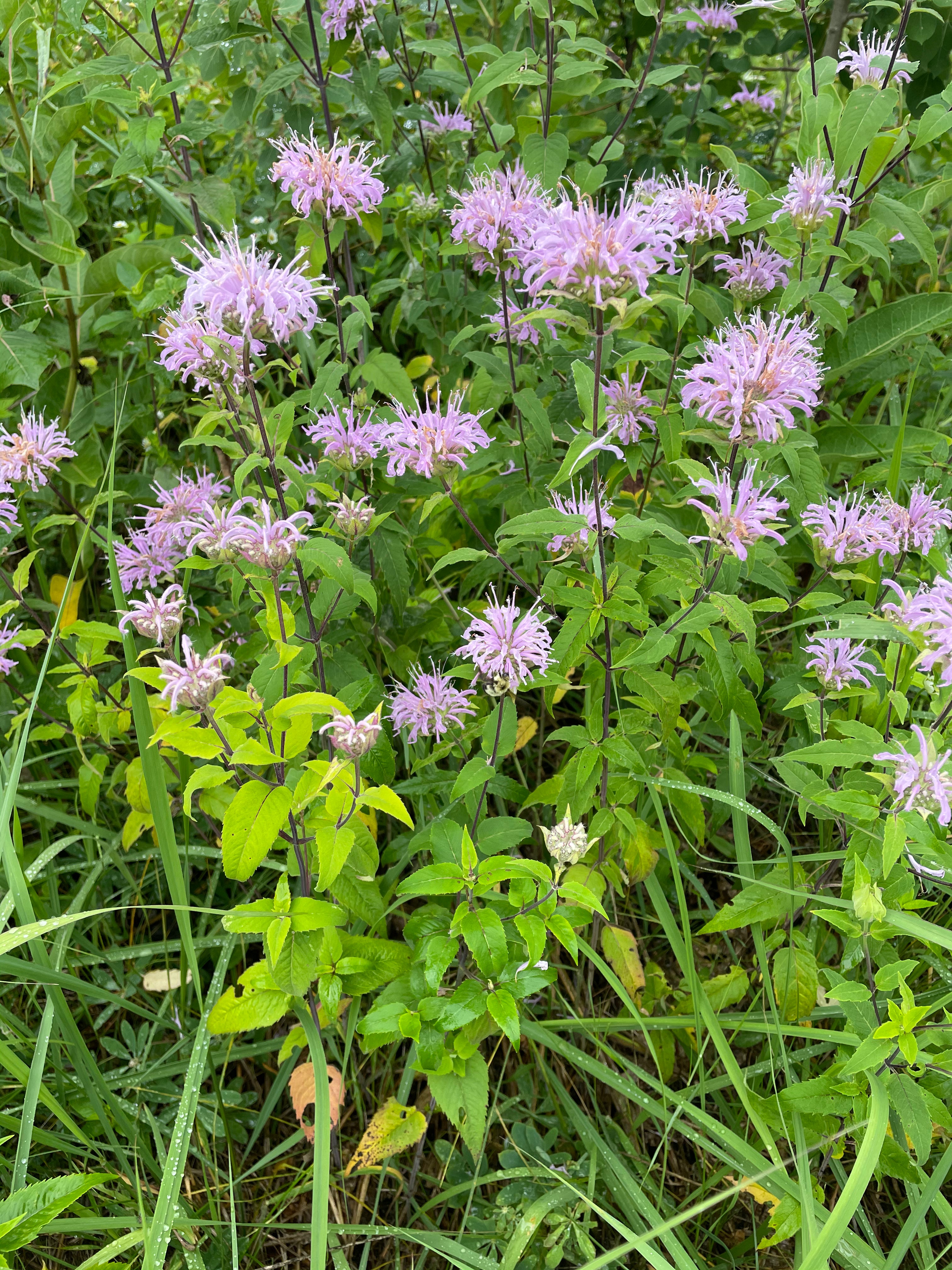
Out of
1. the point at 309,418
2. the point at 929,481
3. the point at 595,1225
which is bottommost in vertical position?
the point at 595,1225

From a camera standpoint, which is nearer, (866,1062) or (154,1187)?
(866,1062)

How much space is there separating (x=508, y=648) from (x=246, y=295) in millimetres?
688

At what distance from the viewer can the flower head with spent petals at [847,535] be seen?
5.44 feet

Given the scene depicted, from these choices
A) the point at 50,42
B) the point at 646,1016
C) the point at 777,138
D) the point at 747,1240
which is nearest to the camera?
the point at 747,1240

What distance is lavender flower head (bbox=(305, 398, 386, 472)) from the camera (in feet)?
5.83

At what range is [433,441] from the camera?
1682 millimetres

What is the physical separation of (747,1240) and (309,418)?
1741 millimetres

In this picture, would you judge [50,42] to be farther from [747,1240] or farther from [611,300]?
[747,1240]

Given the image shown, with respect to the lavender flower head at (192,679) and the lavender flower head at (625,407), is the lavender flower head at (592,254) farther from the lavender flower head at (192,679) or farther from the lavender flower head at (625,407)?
the lavender flower head at (192,679)

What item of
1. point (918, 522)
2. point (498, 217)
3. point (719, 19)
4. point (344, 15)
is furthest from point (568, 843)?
point (719, 19)

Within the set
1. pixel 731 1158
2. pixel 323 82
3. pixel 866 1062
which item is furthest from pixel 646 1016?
pixel 323 82

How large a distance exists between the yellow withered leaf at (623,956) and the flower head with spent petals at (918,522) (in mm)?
902

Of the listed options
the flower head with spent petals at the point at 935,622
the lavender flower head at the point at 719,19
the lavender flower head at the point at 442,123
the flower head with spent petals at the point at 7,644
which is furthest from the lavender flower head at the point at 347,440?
the lavender flower head at the point at 719,19

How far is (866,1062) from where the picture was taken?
1.30m
